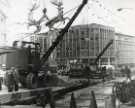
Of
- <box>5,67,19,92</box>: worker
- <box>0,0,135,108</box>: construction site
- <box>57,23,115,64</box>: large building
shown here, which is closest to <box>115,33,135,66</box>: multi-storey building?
<box>0,0,135,108</box>: construction site

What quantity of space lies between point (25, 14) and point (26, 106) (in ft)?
5.24

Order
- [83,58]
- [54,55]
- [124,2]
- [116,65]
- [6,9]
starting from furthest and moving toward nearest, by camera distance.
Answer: [83,58]
[54,55]
[116,65]
[6,9]
[124,2]

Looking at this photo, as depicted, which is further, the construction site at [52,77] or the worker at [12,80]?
the worker at [12,80]

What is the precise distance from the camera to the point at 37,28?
521 centimetres

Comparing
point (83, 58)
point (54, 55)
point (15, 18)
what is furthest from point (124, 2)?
point (83, 58)

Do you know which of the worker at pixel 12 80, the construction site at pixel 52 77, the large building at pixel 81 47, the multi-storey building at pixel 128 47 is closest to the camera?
the construction site at pixel 52 77

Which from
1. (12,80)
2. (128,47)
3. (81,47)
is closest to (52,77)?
(12,80)

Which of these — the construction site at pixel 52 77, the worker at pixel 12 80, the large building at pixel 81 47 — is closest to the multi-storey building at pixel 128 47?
the construction site at pixel 52 77

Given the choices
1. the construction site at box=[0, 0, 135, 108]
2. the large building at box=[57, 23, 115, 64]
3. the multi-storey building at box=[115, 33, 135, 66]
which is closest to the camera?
the construction site at box=[0, 0, 135, 108]

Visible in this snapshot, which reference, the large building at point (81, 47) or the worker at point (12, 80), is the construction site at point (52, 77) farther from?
the large building at point (81, 47)

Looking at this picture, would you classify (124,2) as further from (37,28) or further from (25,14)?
(37,28)

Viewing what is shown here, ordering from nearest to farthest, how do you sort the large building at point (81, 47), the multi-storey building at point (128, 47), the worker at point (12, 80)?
the multi-storey building at point (128, 47), the worker at point (12, 80), the large building at point (81, 47)

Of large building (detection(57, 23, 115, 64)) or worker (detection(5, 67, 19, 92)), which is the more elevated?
large building (detection(57, 23, 115, 64))

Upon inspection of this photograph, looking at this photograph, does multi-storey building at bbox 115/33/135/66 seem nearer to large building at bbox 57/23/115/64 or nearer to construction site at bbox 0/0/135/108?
construction site at bbox 0/0/135/108
